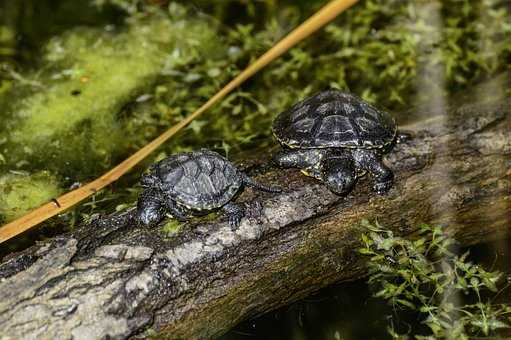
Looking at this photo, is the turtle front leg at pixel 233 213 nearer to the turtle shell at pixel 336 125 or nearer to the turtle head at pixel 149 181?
the turtle head at pixel 149 181

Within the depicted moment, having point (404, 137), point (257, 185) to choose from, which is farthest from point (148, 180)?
point (404, 137)

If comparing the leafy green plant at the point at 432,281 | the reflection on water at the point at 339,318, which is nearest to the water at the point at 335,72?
the reflection on water at the point at 339,318

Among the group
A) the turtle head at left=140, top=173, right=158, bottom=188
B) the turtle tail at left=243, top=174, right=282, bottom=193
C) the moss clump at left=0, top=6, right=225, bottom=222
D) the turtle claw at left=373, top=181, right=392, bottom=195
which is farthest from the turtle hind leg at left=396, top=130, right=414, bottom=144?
the moss clump at left=0, top=6, right=225, bottom=222

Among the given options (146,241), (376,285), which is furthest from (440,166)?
(146,241)

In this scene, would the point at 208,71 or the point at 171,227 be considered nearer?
the point at 171,227

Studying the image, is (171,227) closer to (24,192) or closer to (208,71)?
(24,192)

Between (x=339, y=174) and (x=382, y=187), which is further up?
(x=339, y=174)

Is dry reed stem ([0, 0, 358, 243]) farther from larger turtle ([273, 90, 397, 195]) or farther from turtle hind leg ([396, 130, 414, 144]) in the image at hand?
turtle hind leg ([396, 130, 414, 144])

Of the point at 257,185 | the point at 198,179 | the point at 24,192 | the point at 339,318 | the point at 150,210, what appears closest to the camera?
the point at 150,210
